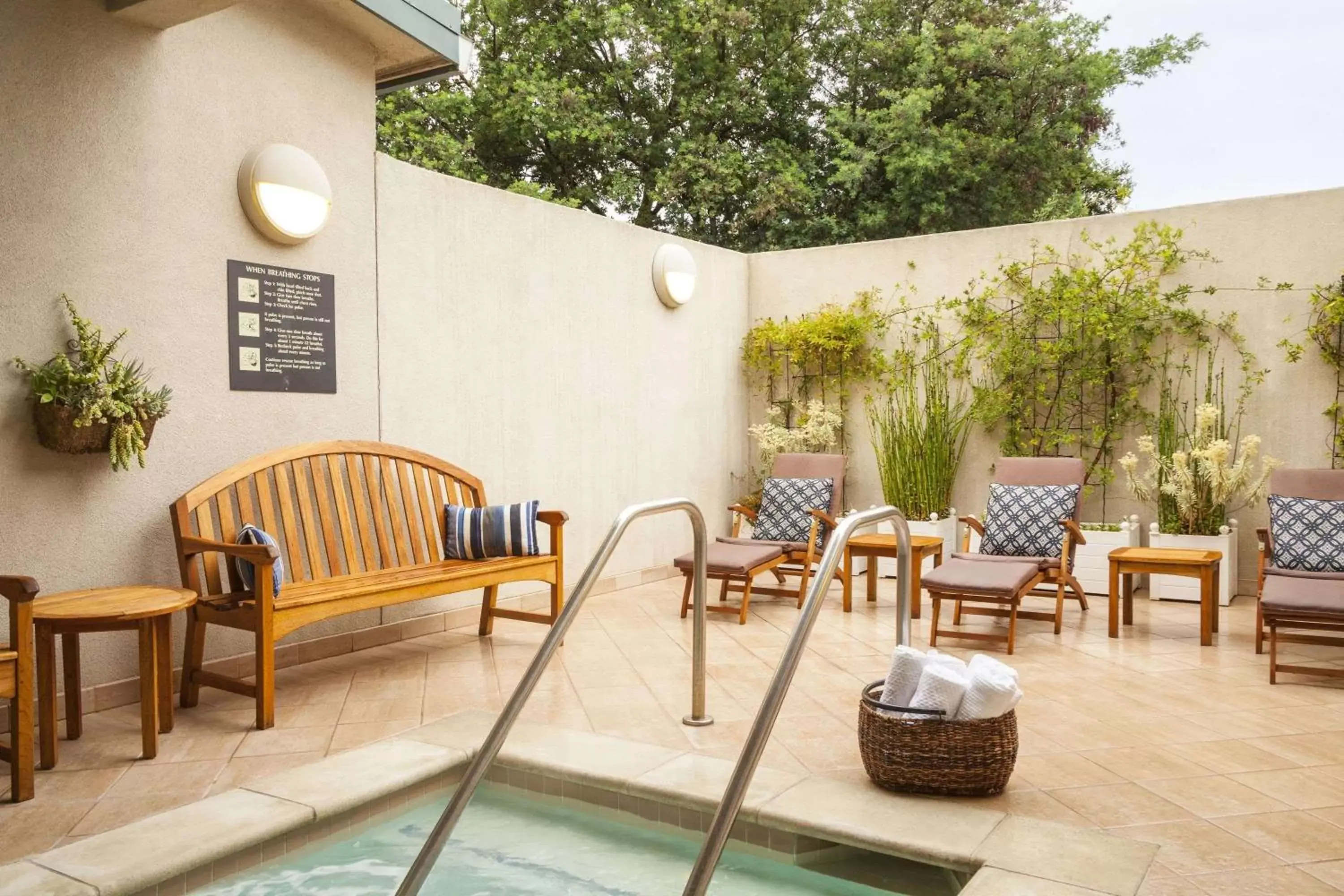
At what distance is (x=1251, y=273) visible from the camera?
672 centimetres

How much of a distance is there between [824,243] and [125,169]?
1136cm

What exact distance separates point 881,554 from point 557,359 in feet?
8.03

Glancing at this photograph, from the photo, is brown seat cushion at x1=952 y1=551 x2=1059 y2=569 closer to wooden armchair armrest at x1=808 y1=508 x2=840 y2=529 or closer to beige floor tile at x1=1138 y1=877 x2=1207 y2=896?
wooden armchair armrest at x1=808 y1=508 x2=840 y2=529

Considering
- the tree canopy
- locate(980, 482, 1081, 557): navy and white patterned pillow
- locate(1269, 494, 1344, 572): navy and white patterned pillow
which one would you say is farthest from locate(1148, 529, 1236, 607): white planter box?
the tree canopy

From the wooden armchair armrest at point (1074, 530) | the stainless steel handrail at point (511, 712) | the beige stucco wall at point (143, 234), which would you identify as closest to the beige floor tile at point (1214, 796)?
the stainless steel handrail at point (511, 712)

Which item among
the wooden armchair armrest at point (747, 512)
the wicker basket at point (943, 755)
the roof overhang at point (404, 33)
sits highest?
the roof overhang at point (404, 33)

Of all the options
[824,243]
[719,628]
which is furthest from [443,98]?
[719,628]

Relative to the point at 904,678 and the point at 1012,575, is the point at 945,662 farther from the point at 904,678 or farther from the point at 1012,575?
the point at 1012,575

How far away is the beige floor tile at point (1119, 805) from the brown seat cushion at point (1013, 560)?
8.38 feet

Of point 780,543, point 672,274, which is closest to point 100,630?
point 780,543

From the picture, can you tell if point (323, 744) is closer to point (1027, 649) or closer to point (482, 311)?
point (482, 311)

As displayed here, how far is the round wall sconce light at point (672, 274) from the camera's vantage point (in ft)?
24.3

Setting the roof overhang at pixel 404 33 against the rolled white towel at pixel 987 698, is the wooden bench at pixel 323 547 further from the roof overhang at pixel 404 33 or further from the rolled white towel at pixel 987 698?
the rolled white towel at pixel 987 698

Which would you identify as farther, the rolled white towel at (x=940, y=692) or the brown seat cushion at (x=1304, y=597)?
the brown seat cushion at (x=1304, y=597)
